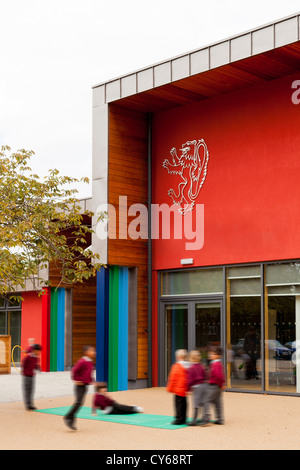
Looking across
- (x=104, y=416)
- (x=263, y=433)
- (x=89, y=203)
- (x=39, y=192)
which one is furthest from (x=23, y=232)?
(x=89, y=203)

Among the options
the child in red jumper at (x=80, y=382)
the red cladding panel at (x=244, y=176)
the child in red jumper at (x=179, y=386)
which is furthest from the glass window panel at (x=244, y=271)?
the child in red jumper at (x=80, y=382)

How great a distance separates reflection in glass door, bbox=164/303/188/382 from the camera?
17.6 metres

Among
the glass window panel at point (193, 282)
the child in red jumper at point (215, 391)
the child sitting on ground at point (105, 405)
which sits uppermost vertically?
the glass window panel at point (193, 282)

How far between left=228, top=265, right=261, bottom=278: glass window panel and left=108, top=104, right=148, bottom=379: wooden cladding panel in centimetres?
278

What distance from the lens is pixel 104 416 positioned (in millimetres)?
12172

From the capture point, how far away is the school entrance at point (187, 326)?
55.3 ft

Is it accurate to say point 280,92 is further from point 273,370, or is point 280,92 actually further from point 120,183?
point 273,370

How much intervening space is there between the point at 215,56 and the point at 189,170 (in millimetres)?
3396

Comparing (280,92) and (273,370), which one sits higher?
(280,92)

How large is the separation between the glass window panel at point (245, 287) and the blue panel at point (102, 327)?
3.37 metres

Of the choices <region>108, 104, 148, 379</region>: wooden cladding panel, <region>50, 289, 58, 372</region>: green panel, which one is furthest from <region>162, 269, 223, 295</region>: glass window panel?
<region>50, 289, 58, 372</region>: green panel

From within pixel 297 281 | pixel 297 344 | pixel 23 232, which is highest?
pixel 23 232

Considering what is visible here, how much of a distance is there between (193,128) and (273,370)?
6653 mm

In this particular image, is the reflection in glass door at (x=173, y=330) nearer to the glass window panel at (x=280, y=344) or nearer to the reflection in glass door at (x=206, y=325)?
the reflection in glass door at (x=206, y=325)
